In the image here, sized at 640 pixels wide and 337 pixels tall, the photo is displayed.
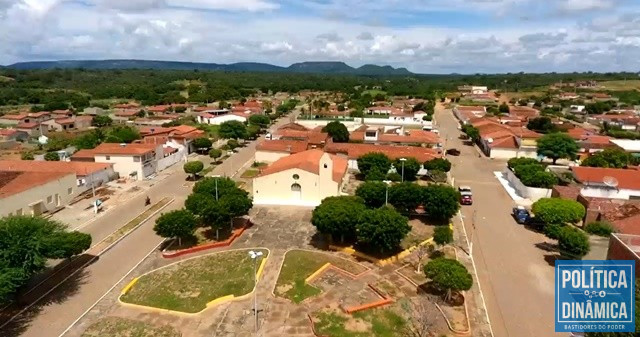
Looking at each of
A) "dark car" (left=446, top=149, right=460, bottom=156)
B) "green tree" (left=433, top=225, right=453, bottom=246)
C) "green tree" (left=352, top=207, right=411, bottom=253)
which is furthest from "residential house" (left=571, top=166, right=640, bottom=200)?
"dark car" (left=446, top=149, right=460, bottom=156)

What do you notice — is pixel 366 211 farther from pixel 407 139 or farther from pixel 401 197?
pixel 407 139

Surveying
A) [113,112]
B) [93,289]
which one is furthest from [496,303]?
[113,112]

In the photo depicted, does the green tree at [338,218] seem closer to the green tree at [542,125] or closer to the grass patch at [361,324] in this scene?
the grass patch at [361,324]

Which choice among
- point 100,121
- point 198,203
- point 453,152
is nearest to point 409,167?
point 453,152

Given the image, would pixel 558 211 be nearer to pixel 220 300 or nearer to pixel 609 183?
pixel 609 183

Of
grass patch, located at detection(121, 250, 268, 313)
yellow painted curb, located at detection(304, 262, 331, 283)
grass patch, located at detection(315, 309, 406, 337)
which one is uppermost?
yellow painted curb, located at detection(304, 262, 331, 283)

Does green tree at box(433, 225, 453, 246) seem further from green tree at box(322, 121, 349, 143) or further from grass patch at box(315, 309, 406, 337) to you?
green tree at box(322, 121, 349, 143)
